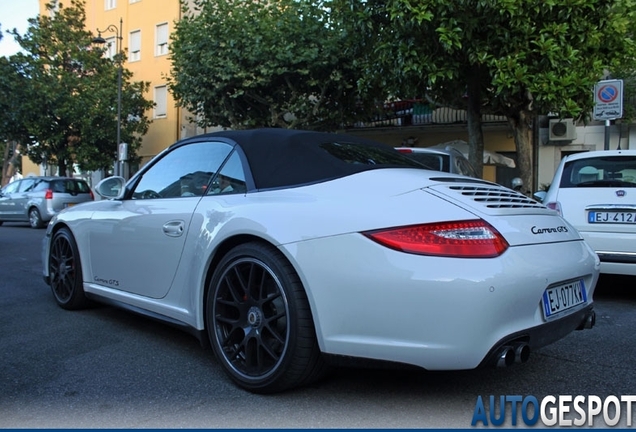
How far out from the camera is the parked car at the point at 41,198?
14969mm

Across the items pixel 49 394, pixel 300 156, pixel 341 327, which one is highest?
pixel 300 156

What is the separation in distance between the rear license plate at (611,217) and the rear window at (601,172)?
12.5 inches

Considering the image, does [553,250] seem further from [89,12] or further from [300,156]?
[89,12]

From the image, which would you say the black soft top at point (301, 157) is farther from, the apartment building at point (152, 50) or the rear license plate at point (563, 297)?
the apartment building at point (152, 50)

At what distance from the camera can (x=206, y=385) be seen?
2.94m

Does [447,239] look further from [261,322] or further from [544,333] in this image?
[261,322]

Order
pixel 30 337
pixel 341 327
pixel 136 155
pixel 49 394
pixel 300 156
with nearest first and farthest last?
pixel 341 327 → pixel 49 394 → pixel 300 156 → pixel 30 337 → pixel 136 155

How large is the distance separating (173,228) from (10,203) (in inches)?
594

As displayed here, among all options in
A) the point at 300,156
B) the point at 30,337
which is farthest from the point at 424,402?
the point at 30,337

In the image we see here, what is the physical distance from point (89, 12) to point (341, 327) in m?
30.8

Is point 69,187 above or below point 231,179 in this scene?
below

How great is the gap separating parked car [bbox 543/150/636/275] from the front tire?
12.1 ft

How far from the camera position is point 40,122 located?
70.7 feet

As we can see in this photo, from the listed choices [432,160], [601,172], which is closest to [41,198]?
[432,160]
